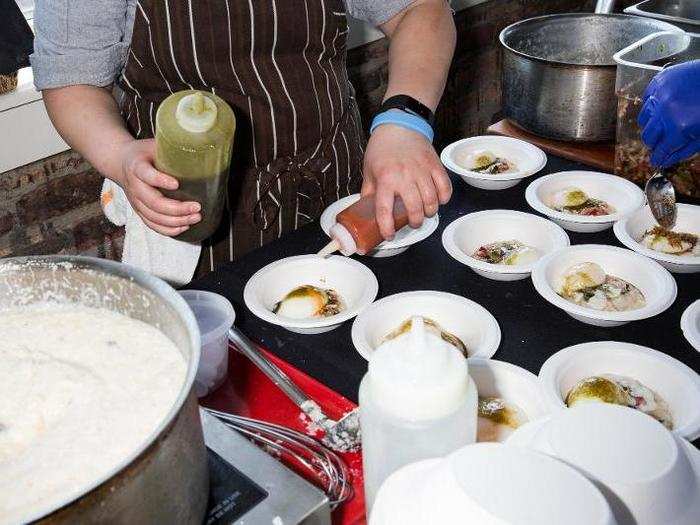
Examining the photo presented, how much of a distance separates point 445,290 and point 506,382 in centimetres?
34

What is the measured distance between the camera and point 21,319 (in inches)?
35.7

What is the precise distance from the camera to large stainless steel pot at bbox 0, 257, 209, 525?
0.61 metres

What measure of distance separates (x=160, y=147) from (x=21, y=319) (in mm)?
438

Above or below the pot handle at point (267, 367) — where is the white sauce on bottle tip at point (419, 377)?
above

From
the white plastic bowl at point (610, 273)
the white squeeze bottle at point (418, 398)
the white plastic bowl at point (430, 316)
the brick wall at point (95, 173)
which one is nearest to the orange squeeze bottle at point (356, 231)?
the white plastic bowl at point (430, 316)

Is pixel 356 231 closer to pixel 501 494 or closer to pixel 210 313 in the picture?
pixel 210 313

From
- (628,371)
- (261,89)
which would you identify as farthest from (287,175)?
(628,371)

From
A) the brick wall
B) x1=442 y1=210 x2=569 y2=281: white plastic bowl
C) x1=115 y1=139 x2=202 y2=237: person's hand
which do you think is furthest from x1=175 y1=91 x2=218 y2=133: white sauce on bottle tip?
the brick wall

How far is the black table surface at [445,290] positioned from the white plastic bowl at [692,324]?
0.03 m

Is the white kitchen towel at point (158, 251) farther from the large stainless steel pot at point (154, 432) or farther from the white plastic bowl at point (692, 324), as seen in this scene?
the white plastic bowl at point (692, 324)

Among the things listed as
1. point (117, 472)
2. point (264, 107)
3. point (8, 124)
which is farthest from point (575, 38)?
point (117, 472)

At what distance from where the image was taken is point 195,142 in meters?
1.20

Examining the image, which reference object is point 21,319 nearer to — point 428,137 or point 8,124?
point 428,137

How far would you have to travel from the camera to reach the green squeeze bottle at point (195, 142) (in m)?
1.17
